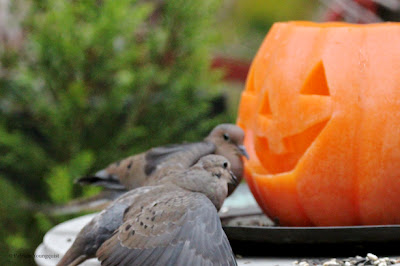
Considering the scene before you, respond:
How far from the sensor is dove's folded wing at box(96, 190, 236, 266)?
1.99 m

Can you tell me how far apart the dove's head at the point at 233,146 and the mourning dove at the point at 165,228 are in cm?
54

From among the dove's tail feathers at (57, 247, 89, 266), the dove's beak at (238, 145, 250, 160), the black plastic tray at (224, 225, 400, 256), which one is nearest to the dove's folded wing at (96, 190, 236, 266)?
the dove's tail feathers at (57, 247, 89, 266)

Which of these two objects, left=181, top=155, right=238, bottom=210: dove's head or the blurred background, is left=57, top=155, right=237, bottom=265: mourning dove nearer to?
left=181, top=155, right=238, bottom=210: dove's head

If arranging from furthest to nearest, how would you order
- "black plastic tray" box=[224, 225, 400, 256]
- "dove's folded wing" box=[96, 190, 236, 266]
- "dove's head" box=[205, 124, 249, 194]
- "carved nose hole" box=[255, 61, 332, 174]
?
1. "dove's head" box=[205, 124, 249, 194]
2. "carved nose hole" box=[255, 61, 332, 174]
3. "black plastic tray" box=[224, 225, 400, 256]
4. "dove's folded wing" box=[96, 190, 236, 266]

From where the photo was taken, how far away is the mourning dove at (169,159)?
9.09 ft

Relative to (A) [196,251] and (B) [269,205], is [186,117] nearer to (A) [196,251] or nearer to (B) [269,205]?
(B) [269,205]

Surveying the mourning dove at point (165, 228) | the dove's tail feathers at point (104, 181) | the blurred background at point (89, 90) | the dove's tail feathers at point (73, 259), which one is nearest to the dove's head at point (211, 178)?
the mourning dove at point (165, 228)

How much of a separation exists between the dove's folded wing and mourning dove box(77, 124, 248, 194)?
0.59m

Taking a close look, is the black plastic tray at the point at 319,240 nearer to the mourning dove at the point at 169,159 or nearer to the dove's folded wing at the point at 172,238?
the dove's folded wing at the point at 172,238

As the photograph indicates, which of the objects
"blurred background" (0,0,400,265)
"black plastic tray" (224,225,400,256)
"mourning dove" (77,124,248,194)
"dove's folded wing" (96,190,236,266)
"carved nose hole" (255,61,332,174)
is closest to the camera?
"dove's folded wing" (96,190,236,266)

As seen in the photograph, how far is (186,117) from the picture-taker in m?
4.53

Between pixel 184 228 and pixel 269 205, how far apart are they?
75 cm

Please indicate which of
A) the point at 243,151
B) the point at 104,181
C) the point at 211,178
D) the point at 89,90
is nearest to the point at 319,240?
the point at 211,178

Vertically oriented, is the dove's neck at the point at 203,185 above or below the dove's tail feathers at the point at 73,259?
above
